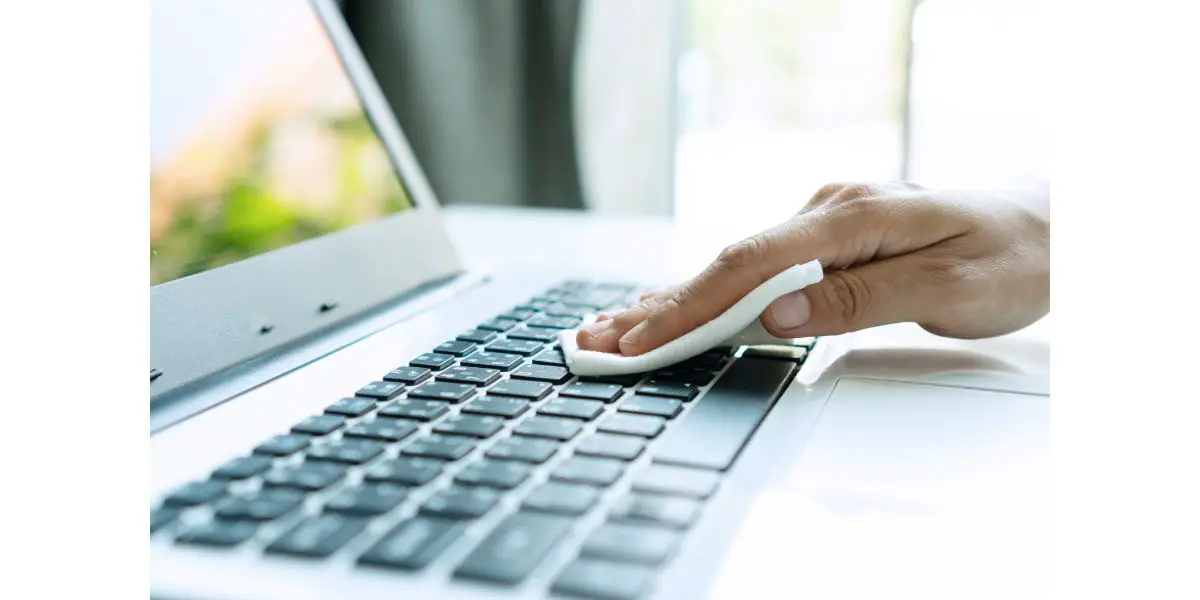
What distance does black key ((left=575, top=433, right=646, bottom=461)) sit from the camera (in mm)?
493

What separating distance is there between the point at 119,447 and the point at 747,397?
336 mm

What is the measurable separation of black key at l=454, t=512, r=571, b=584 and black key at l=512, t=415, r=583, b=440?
0.10m

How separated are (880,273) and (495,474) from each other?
347mm

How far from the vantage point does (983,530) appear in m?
0.44

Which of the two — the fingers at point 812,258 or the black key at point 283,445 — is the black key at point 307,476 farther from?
the fingers at point 812,258

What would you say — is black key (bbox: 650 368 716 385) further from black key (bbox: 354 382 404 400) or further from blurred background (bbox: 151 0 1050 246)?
blurred background (bbox: 151 0 1050 246)

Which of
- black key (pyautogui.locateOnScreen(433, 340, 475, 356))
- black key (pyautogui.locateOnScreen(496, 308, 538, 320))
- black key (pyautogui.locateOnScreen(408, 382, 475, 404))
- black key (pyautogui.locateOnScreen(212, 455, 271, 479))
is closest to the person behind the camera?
black key (pyautogui.locateOnScreen(212, 455, 271, 479))

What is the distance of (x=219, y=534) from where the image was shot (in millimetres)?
405

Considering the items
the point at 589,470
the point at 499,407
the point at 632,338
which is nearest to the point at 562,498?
the point at 589,470

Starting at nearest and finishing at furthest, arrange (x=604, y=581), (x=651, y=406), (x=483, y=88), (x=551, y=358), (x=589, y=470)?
(x=604, y=581) → (x=589, y=470) → (x=651, y=406) → (x=551, y=358) → (x=483, y=88)

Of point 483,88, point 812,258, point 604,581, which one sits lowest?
point 604,581

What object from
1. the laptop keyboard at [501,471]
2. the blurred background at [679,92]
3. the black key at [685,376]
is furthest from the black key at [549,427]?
the blurred background at [679,92]

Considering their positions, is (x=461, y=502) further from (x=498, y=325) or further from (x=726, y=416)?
(x=498, y=325)

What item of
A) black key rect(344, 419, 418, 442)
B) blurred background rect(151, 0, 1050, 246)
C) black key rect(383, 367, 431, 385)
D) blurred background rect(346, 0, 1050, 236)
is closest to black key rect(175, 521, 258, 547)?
black key rect(344, 419, 418, 442)
